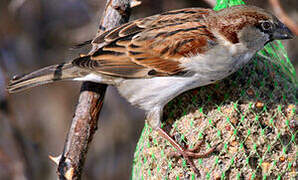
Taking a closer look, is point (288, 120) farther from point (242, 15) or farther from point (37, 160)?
point (37, 160)

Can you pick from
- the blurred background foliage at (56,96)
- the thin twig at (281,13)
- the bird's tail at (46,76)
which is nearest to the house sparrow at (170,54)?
the bird's tail at (46,76)

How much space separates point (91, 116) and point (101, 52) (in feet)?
1.59

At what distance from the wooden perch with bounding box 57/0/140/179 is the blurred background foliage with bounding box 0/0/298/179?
2869 mm

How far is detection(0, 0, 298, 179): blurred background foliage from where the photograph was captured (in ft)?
19.4

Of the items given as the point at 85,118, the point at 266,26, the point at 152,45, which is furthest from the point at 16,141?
the point at 266,26

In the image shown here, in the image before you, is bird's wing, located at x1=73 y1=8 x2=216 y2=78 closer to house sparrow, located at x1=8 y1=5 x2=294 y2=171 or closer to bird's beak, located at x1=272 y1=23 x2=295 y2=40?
house sparrow, located at x1=8 y1=5 x2=294 y2=171

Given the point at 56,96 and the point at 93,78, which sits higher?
the point at 93,78

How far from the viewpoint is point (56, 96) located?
648 cm

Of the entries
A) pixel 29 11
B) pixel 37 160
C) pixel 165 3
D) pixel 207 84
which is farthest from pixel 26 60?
pixel 207 84

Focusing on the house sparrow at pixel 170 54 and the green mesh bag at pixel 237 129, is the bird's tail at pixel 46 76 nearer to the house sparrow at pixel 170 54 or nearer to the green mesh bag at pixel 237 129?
the house sparrow at pixel 170 54

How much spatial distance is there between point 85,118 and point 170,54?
679mm

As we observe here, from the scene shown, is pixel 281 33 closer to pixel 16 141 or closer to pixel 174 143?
pixel 174 143

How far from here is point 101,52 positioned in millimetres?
2924

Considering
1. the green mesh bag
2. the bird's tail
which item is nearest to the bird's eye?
the green mesh bag
